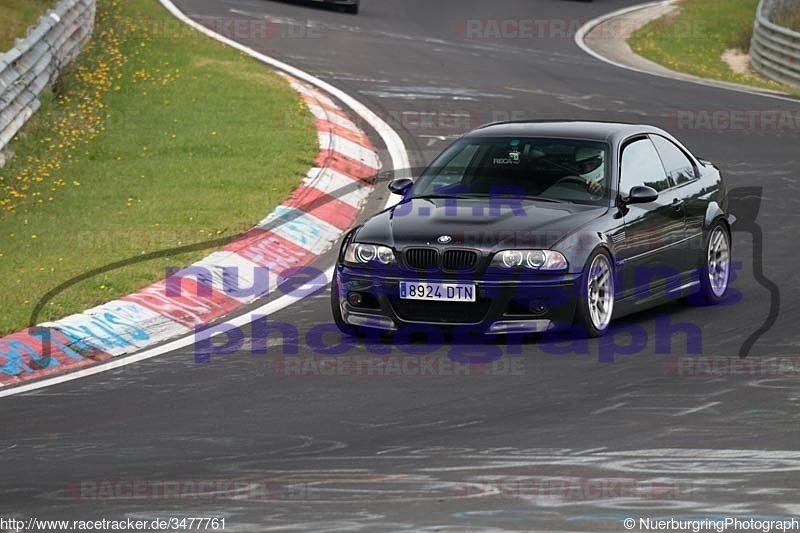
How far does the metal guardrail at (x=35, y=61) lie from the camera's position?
18469 mm

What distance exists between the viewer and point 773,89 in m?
27.0

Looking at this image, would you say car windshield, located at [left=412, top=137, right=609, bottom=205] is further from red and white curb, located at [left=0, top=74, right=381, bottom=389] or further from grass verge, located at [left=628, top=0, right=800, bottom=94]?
grass verge, located at [left=628, top=0, right=800, bottom=94]

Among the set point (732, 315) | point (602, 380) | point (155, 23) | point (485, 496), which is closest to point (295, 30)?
point (155, 23)

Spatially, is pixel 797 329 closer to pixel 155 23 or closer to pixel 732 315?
pixel 732 315

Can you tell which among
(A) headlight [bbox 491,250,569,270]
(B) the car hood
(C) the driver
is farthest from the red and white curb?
(C) the driver

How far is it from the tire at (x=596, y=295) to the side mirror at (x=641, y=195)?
53 centimetres

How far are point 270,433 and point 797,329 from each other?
4121 mm

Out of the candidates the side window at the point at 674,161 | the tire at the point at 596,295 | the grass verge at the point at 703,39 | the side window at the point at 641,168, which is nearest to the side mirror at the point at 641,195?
the side window at the point at 641,168

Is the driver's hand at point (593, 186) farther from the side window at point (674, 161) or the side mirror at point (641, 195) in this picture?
the side window at point (674, 161)

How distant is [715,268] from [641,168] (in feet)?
3.57

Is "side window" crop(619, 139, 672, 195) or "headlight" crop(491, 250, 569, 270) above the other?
"side window" crop(619, 139, 672, 195)

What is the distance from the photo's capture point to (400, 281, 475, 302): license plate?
9906 millimetres

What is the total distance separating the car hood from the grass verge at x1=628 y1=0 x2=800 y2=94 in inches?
694

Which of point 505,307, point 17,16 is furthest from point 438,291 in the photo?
point 17,16
